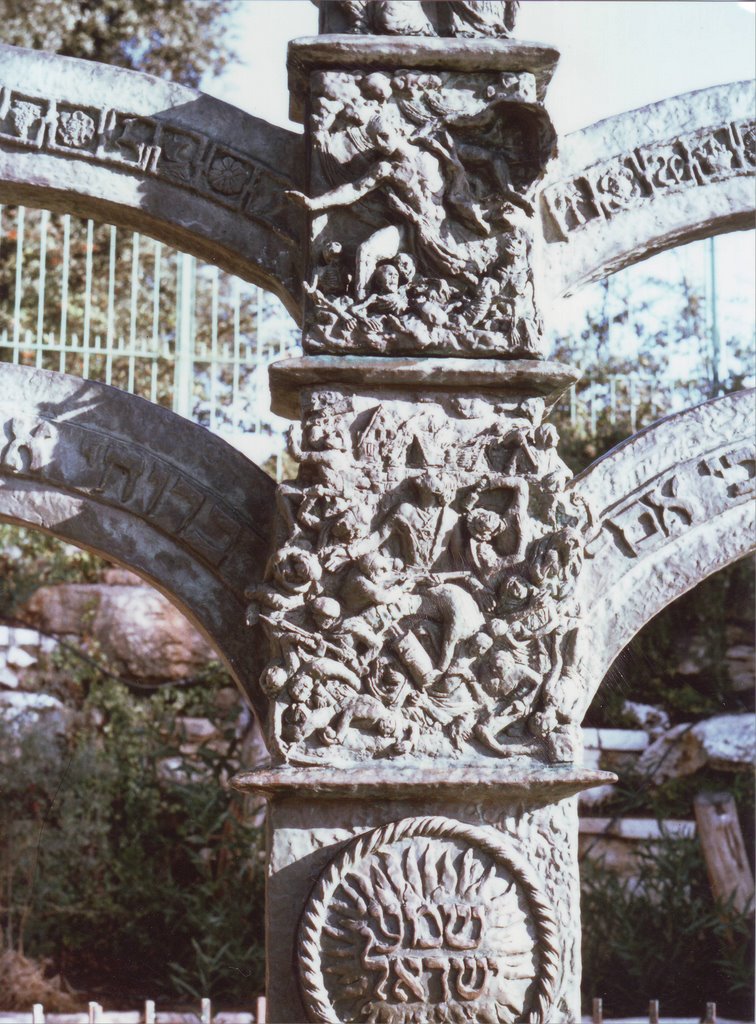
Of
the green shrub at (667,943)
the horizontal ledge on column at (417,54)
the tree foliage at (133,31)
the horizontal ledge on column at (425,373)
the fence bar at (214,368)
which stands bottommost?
the green shrub at (667,943)

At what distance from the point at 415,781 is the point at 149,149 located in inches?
60.6

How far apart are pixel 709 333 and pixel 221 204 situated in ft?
18.6

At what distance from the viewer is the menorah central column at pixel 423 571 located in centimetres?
244

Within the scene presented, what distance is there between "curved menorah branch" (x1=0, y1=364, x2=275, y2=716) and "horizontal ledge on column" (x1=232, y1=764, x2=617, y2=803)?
341mm

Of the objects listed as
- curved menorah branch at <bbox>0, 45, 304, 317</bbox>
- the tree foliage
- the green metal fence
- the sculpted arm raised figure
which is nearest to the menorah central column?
the sculpted arm raised figure

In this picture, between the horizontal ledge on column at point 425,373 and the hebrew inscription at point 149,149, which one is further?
the hebrew inscription at point 149,149

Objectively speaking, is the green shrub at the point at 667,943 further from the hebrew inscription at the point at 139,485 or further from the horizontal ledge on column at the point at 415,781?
the hebrew inscription at the point at 139,485

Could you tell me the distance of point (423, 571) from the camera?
2553 mm

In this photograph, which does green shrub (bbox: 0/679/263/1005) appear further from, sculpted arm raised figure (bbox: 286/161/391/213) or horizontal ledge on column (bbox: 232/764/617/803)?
sculpted arm raised figure (bbox: 286/161/391/213)

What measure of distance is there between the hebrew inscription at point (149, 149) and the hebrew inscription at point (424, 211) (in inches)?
6.9

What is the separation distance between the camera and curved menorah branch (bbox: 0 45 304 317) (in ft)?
9.11

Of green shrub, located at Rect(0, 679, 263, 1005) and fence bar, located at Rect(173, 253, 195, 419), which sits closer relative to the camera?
green shrub, located at Rect(0, 679, 263, 1005)

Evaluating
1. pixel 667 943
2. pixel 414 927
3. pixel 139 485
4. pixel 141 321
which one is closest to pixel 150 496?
pixel 139 485

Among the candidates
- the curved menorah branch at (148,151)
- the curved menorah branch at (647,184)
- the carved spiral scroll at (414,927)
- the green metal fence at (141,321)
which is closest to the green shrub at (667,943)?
the green metal fence at (141,321)
